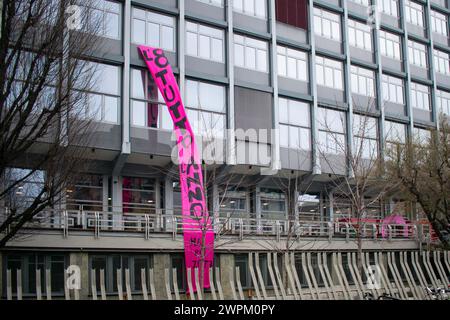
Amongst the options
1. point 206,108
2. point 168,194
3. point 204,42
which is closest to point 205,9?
point 204,42

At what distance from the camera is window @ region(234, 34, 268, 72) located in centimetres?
3178

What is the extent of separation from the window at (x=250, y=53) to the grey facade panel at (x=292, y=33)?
169 cm

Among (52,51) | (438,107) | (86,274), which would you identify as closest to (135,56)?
(86,274)

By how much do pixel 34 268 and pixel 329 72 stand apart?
22.6 m

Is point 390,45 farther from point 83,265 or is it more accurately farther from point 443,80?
point 83,265

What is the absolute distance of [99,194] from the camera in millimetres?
27969

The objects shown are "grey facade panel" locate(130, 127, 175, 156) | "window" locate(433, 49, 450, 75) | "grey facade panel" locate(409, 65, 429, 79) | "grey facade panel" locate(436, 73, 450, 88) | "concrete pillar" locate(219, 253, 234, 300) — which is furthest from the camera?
"window" locate(433, 49, 450, 75)

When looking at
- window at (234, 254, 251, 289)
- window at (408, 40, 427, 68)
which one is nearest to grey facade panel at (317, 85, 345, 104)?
window at (408, 40, 427, 68)

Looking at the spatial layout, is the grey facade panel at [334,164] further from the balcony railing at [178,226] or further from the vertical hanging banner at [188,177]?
the vertical hanging banner at [188,177]

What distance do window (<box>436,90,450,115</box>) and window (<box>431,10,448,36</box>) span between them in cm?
492

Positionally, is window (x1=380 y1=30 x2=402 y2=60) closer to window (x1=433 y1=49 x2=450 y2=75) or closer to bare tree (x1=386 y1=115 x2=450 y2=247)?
window (x1=433 y1=49 x2=450 y2=75)

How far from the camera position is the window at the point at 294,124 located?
108 ft

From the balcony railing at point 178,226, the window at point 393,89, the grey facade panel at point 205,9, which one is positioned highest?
the grey facade panel at point 205,9

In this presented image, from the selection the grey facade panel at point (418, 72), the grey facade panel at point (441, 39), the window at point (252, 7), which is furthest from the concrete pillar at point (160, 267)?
the grey facade panel at point (441, 39)
